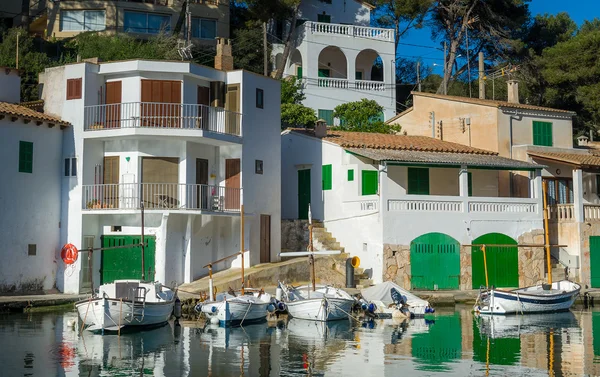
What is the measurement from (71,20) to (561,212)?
35660 millimetres

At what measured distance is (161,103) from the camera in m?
37.0

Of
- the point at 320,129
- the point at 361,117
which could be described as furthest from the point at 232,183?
the point at 361,117

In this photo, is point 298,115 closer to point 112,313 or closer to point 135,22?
point 135,22

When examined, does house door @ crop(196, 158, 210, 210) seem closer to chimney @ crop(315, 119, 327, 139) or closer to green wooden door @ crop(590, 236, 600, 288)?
chimney @ crop(315, 119, 327, 139)

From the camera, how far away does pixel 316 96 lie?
57.2 meters

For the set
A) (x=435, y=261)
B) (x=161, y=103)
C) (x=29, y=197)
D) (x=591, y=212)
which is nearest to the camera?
(x=29, y=197)

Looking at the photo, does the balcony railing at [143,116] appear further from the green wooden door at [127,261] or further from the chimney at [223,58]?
the green wooden door at [127,261]

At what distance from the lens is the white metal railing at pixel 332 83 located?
5756 cm

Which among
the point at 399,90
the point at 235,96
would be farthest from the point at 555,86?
the point at 235,96

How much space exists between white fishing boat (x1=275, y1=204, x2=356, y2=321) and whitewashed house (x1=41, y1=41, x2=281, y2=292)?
482cm

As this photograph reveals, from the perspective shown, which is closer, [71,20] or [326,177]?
[326,177]

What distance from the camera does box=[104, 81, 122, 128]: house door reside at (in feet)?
122

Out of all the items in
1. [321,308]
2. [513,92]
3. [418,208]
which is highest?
[513,92]

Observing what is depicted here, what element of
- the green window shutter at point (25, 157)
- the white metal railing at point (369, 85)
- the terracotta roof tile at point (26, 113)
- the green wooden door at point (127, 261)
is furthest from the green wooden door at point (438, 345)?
the white metal railing at point (369, 85)
